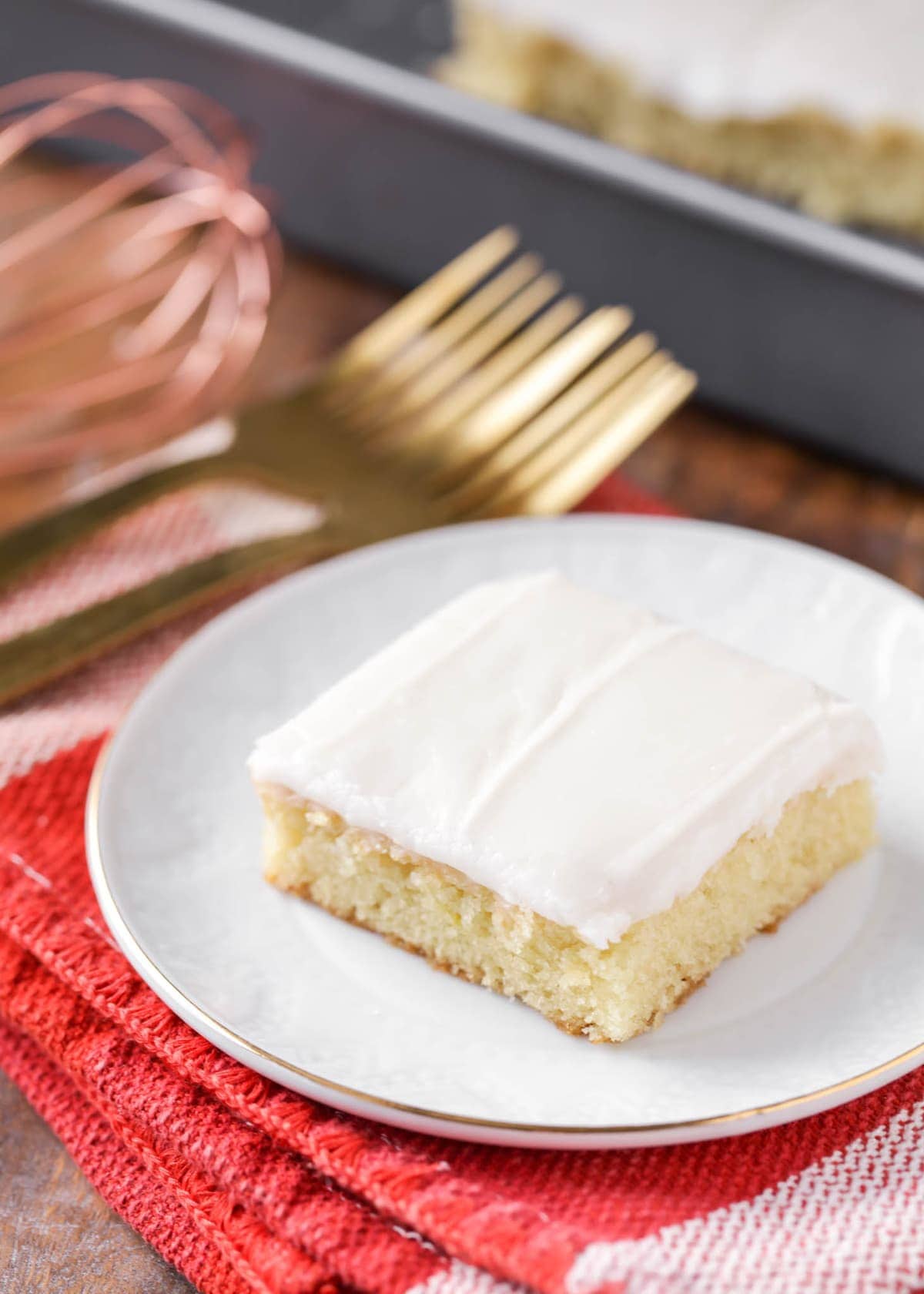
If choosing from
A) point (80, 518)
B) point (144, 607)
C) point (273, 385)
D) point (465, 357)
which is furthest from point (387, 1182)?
point (273, 385)

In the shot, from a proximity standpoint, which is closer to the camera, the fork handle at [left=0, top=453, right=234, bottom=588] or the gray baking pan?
the fork handle at [left=0, top=453, right=234, bottom=588]

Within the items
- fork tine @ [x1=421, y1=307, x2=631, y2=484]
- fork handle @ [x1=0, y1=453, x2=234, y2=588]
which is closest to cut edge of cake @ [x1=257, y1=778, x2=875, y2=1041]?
fork handle @ [x1=0, y1=453, x2=234, y2=588]

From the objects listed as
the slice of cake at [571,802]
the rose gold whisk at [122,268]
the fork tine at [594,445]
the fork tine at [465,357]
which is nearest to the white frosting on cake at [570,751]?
the slice of cake at [571,802]

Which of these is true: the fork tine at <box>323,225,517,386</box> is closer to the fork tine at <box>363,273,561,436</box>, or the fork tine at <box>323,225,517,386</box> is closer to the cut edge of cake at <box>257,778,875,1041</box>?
the fork tine at <box>363,273,561,436</box>

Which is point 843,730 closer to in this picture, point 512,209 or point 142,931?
point 142,931

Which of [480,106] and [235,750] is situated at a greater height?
[480,106]

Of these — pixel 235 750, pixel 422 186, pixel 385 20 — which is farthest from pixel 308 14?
pixel 235 750
